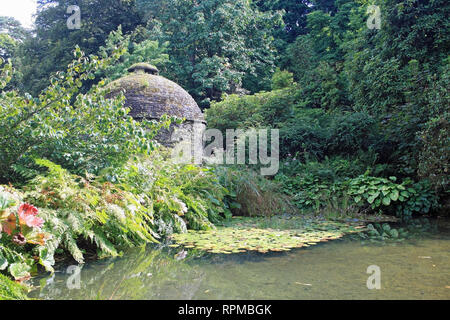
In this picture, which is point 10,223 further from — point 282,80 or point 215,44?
point 215,44

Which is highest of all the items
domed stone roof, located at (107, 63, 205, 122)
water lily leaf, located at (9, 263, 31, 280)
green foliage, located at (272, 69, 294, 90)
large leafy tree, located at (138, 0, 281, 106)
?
large leafy tree, located at (138, 0, 281, 106)

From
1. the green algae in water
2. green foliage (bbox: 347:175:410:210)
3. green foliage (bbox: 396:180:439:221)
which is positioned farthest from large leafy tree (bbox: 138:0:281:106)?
the green algae in water

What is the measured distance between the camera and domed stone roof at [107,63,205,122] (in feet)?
33.3

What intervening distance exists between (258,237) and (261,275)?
1.69m

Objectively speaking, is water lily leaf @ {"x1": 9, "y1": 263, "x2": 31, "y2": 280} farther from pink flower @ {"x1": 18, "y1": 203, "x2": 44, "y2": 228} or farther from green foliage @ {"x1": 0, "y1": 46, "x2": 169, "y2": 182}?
green foliage @ {"x1": 0, "y1": 46, "x2": 169, "y2": 182}

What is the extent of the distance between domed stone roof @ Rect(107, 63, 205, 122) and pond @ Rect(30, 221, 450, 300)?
21.7 feet

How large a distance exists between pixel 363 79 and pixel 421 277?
10.00 m

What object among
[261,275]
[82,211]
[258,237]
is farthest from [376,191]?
[82,211]

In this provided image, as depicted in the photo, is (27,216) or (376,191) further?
(376,191)

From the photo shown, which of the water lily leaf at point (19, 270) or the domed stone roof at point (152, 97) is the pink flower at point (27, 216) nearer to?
the water lily leaf at point (19, 270)

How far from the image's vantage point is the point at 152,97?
1048cm

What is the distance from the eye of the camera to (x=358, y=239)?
4.73 meters

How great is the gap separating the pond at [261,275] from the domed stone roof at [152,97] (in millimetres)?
6614

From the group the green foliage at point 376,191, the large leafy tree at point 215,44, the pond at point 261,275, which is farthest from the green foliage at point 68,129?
the large leafy tree at point 215,44
